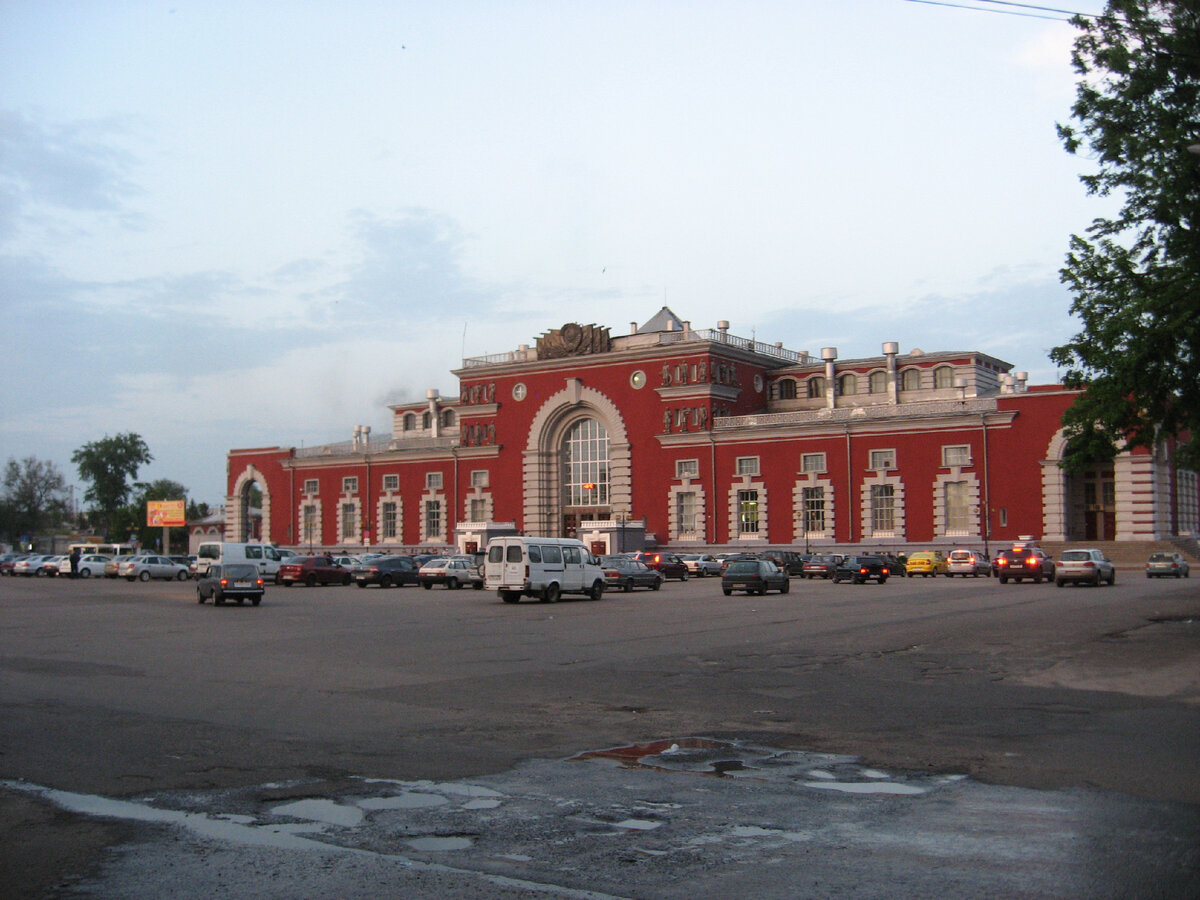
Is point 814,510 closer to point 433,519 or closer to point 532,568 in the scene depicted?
point 433,519

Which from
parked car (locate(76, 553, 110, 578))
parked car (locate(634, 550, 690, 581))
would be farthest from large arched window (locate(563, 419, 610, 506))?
parked car (locate(76, 553, 110, 578))

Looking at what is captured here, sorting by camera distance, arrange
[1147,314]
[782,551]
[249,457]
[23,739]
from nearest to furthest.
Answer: [23,739] → [1147,314] → [782,551] → [249,457]

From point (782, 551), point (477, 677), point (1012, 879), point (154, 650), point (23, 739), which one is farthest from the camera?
point (782, 551)

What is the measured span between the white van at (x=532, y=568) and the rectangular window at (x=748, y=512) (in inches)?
1210

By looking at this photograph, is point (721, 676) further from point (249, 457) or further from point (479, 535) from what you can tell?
point (249, 457)

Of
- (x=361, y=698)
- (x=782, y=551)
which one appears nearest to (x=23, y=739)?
(x=361, y=698)

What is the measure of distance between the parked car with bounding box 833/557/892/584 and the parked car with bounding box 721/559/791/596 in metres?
9.29

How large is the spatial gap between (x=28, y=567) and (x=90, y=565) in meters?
5.60

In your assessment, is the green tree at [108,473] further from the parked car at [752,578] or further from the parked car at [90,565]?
the parked car at [752,578]

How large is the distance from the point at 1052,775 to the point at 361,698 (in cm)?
797

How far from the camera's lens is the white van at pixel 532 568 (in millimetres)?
33688

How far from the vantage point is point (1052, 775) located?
8906 millimetres

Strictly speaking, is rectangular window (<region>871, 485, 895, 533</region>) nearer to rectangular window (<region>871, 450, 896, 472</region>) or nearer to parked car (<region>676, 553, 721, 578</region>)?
rectangular window (<region>871, 450, 896, 472</region>)

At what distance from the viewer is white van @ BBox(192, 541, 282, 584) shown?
168ft
